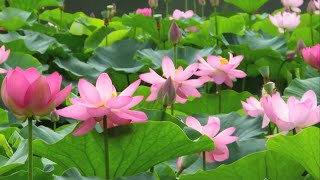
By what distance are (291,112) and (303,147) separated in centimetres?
9

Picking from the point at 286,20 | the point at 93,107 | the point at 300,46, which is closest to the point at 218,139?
the point at 93,107

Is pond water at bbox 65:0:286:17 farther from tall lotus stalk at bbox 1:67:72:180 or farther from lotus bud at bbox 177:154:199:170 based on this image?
tall lotus stalk at bbox 1:67:72:180

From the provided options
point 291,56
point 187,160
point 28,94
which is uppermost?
point 28,94

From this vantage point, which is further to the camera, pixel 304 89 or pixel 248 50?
pixel 248 50

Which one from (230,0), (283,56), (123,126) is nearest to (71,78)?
(283,56)

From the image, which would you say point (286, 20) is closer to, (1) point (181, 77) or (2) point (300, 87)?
(2) point (300, 87)

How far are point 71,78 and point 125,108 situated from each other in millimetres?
1207

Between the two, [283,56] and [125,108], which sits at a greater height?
[125,108]

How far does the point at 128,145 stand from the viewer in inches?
32.3

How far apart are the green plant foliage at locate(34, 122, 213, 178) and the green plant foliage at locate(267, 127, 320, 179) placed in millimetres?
82

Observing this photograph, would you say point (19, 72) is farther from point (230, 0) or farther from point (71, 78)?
point (230, 0)

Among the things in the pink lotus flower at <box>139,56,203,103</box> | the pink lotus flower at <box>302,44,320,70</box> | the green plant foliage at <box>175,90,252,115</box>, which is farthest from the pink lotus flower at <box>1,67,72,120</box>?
the pink lotus flower at <box>302,44,320,70</box>

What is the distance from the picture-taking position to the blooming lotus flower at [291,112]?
87 centimetres

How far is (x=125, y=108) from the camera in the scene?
0.79 metres
